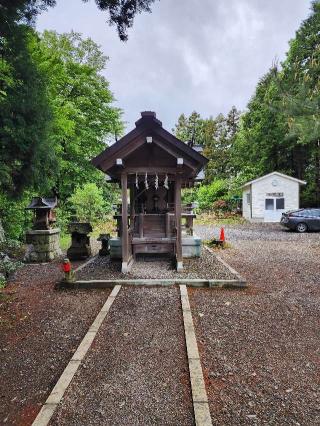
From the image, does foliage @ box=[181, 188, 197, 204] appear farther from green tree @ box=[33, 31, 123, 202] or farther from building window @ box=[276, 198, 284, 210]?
green tree @ box=[33, 31, 123, 202]

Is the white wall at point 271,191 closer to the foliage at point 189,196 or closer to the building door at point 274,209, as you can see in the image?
the building door at point 274,209

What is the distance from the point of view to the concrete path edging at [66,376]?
96.0 inches

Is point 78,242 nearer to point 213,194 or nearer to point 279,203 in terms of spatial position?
point 279,203

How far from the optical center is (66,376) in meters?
3.01

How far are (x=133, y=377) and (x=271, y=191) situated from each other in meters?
23.3

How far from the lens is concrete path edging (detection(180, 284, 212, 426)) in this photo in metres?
2.41

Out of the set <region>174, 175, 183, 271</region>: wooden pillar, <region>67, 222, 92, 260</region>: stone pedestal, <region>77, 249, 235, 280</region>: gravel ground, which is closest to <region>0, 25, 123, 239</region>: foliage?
<region>67, 222, 92, 260</region>: stone pedestal

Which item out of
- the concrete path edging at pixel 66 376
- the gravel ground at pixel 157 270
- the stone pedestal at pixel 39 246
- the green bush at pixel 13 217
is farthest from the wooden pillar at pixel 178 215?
the green bush at pixel 13 217

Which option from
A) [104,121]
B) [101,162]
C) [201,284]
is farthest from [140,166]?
[104,121]

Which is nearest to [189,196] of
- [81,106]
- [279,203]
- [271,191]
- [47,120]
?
[271,191]

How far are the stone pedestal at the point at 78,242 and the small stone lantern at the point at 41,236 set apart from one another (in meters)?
0.73

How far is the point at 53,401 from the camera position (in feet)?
8.59

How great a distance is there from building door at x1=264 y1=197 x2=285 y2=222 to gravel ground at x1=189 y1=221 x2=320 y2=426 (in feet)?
56.0

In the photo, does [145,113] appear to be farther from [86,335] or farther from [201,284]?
[86,335]
